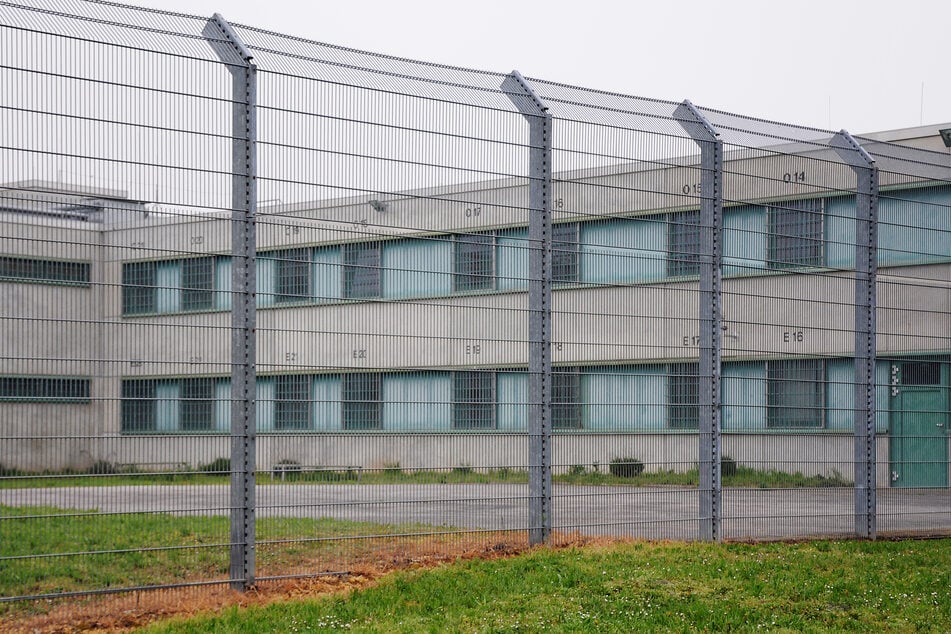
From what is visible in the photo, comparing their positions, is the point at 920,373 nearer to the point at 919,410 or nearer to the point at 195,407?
the point at 919,410

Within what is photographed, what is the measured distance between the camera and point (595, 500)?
11312 mm

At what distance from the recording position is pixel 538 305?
1096cm

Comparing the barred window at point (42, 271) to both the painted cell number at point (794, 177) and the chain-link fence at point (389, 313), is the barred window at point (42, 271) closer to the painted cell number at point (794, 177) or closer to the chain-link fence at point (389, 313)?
the chain-link fence at point (389, 313)

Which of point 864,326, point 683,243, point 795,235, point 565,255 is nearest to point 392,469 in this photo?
point 565,255

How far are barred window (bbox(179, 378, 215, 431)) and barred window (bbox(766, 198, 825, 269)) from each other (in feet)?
21.8

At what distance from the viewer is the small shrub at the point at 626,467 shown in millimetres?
11391

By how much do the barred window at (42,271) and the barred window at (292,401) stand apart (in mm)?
1819

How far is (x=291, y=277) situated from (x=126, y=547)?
2.39 meters

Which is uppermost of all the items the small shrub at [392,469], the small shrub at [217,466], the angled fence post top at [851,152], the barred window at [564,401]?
→ the angled fence post top at [851,152]

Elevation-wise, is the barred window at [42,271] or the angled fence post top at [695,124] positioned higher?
the angled fence post top at [695,124]

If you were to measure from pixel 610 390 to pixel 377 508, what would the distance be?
285 centimetres

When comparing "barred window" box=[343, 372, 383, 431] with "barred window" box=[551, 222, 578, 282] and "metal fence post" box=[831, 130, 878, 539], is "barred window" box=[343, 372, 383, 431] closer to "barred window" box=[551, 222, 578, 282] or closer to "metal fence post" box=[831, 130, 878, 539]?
"barred window" box=[551, 222, 578, 282]

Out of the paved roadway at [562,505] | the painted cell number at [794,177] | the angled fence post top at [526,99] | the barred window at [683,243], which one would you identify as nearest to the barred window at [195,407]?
the paved roadway at [562,505]

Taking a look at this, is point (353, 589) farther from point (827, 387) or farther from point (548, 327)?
point (827, 387)
